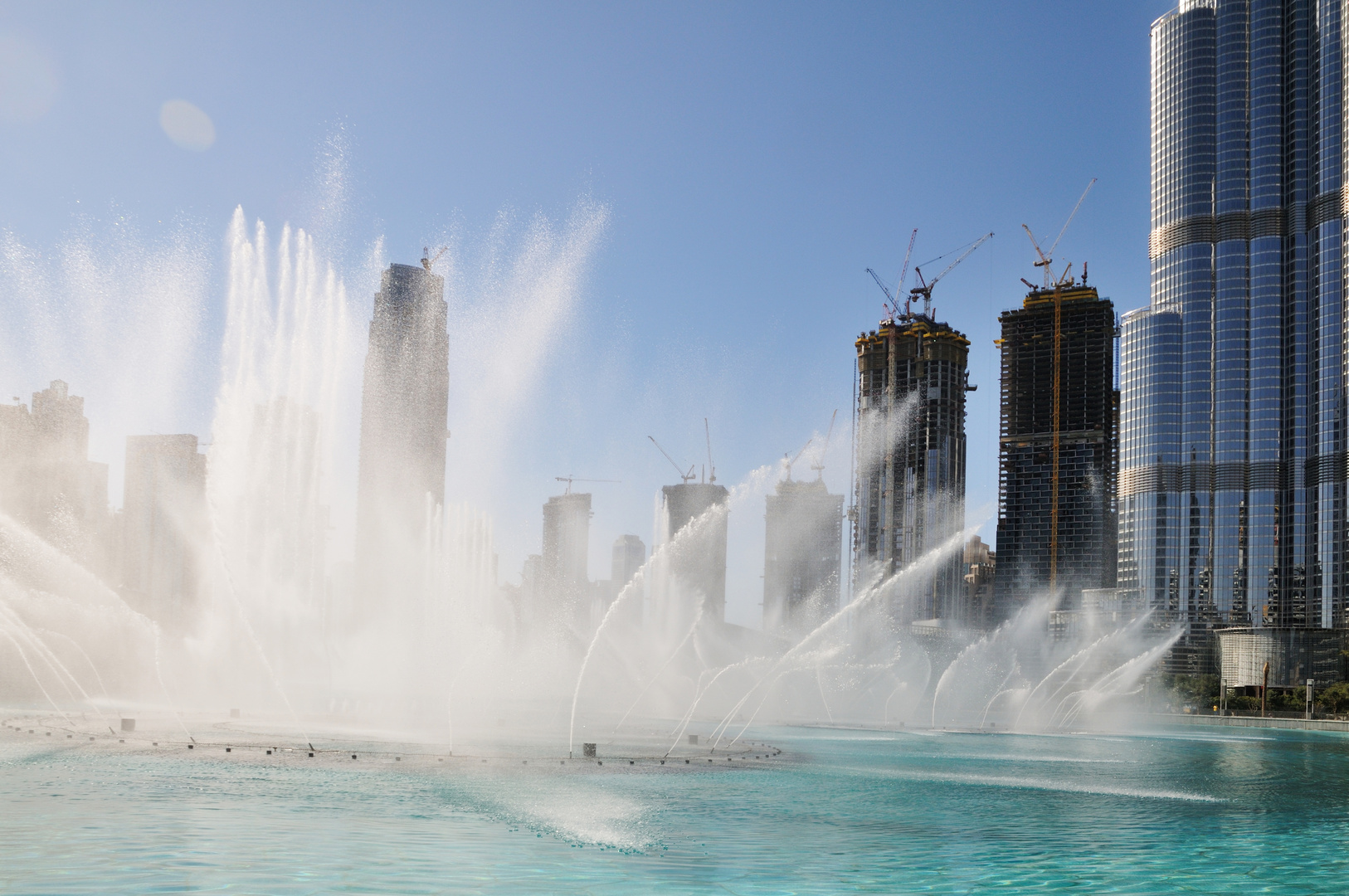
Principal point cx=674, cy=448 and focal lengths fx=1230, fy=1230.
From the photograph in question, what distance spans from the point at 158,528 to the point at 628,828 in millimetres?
131170

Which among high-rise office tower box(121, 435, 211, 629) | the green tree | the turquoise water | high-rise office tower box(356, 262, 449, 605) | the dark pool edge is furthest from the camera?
high-rise office tower box(356, 262, 449, 605)

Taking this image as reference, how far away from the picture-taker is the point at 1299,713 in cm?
15550

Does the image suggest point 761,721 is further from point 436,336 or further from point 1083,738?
point 436,336

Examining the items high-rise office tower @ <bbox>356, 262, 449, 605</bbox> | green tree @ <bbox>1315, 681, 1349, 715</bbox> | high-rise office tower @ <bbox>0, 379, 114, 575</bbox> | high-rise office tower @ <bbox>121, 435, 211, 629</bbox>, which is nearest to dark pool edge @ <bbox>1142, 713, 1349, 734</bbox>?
green tree @ <bbox>1315, 681, 1349, 715</bbox>

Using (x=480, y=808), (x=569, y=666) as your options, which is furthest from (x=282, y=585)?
(x=569, y=666)

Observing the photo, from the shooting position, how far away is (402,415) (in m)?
186

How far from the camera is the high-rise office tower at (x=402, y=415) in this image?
532ft

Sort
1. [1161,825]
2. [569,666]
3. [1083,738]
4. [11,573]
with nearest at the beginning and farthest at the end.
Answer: [1161,825] < [1083,738] < [11,573] < [569,666]

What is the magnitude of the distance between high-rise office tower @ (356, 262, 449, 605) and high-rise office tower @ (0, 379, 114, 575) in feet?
97.8

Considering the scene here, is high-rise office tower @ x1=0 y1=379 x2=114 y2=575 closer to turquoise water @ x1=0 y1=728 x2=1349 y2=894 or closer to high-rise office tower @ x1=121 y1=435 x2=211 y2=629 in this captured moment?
high-rise office tower @ x1=121 y1=435 x2=211 y2=629

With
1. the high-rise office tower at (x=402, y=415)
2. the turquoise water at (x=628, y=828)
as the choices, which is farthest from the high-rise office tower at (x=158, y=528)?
the turquoise water at (x=628, y=828)

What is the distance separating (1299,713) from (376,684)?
118278 mm

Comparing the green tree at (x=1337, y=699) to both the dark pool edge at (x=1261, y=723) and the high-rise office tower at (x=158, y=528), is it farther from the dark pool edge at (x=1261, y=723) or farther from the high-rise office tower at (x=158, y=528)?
the high-rise office tower at (x=158, y=528)

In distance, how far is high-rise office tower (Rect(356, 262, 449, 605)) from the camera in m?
162
